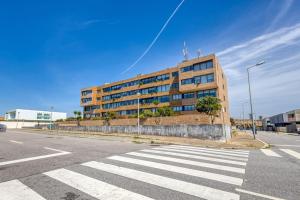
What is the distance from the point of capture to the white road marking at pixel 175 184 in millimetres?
3607

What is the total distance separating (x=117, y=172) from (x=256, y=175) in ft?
13.2

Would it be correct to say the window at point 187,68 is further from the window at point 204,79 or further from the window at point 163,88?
the window at point 163,88

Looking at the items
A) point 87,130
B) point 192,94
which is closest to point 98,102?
point 87,130

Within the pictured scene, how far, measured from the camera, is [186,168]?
18.8ft

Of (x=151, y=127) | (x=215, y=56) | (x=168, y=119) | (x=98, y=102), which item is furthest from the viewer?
(x=98, y=102)

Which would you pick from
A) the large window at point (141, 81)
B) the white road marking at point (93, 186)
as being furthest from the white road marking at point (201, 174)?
the large window at point (141, 81)

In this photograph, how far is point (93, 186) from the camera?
4.05 m

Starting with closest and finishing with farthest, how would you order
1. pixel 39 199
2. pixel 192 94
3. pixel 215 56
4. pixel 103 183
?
pixel 39 199, pixel 103 183, pixel 215 56, pixel 192 94

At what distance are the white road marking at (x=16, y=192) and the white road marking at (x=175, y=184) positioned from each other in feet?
6.68

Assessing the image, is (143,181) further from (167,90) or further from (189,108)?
(167,90)

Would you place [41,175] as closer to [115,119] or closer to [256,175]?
[256,175]

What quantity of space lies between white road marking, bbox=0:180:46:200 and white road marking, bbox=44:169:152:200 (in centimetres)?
73

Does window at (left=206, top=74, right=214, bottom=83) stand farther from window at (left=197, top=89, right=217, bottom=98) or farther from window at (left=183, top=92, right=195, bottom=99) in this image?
window at (left=183, top=92, right=195, bottom=99)

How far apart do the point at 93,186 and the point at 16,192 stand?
5.04 feet
